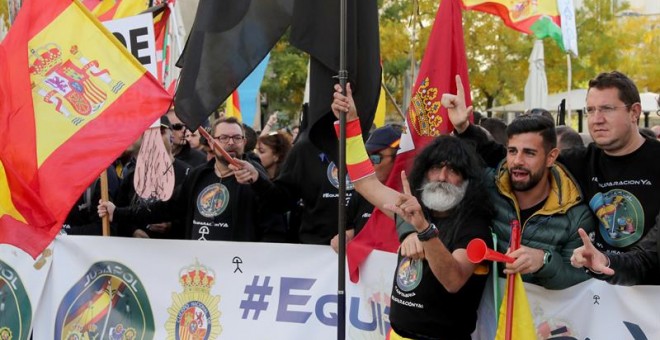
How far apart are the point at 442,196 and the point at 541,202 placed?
0.48 m

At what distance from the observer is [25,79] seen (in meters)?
6.06

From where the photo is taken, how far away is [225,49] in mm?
5203

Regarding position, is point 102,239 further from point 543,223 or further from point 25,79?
point 543,223

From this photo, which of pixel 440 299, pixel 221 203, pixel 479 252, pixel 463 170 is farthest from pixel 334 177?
pixel 479 252

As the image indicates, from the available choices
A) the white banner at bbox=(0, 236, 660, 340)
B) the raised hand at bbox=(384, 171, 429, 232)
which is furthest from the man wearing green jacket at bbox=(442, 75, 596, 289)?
the white banner at bbox=(0, 236, 660, 340)

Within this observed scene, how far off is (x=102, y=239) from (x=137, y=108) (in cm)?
100

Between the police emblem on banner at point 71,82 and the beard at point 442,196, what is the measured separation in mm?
2587

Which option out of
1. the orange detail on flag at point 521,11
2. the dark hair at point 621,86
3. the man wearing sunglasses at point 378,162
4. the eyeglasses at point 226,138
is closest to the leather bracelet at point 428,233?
the dark hair at point 621,86

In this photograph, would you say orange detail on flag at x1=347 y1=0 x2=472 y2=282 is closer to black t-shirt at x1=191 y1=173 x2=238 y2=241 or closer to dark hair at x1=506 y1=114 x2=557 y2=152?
dark hair at x1=506 y1=114 x2=557 y2=152

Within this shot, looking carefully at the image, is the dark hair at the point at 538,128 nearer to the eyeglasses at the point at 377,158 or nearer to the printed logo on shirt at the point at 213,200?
the eyeglasses at the point at 377,158

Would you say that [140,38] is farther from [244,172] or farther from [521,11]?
[521,11]

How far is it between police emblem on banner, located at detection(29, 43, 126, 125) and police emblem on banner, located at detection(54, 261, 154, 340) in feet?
3.59

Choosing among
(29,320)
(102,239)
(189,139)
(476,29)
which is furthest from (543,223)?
(476,29)

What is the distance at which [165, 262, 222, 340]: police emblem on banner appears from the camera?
604 centimetres
